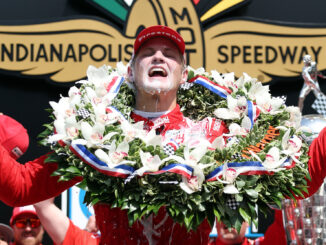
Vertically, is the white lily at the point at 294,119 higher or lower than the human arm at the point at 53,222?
higher

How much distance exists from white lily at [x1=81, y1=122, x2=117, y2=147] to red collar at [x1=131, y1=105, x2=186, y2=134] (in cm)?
38

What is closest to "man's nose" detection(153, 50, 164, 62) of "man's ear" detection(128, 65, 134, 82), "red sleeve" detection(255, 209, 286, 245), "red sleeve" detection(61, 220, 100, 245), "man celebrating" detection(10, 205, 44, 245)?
"man's ear" detection(128, 65, 134, 82)

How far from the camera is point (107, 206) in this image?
2223 millimetres

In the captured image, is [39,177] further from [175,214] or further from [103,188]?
[175,214]

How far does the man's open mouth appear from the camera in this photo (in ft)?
8.46

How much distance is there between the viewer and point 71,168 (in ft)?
7.02

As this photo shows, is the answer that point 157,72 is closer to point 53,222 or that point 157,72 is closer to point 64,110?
point 64,110

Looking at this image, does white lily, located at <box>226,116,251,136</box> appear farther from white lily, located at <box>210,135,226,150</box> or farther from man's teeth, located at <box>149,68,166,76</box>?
man's teeth, located at <box>149,68,166,76</box>

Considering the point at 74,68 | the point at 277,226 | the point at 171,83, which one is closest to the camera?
the point at 171,83

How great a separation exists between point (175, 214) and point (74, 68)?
497 cm

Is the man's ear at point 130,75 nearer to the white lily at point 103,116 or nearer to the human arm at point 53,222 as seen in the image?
the white lily at point 103,116

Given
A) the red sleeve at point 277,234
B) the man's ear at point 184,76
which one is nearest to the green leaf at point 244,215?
the man's ear at point 184,76

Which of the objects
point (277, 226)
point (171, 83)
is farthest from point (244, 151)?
point (277, 226)

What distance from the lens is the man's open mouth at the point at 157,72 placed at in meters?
2.58
